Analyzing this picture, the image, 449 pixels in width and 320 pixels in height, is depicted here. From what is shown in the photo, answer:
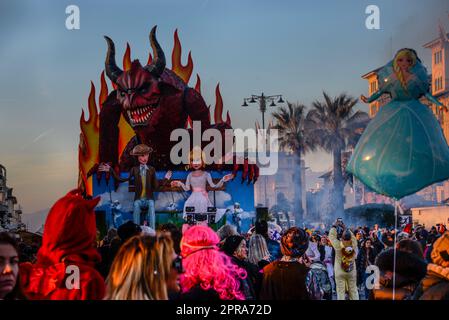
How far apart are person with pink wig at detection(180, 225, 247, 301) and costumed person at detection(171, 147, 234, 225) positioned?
13.1m

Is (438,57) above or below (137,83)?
above

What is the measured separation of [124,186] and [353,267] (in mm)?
8100

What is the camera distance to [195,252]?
20.6 feet

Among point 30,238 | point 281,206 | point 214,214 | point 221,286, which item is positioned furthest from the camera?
point 281,206

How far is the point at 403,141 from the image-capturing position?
9945mm

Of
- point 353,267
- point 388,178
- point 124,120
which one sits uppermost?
point 124,120

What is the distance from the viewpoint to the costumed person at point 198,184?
19594 mm

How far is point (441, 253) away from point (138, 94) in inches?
614

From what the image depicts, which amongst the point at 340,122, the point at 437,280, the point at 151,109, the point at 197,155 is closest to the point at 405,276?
the point at 437,280

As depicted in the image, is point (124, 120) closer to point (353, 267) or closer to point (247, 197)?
point (247, 197)

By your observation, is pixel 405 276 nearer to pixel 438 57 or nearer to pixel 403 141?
pixel 403 141

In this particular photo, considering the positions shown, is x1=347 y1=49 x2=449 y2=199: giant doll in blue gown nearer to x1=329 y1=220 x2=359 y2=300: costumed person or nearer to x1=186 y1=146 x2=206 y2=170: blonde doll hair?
x1=329 y1=220 x2=359 y2=300: costumed person

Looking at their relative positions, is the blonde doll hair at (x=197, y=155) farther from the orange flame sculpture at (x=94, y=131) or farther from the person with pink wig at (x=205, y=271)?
the person with pink wig at (x=205, y=271)
